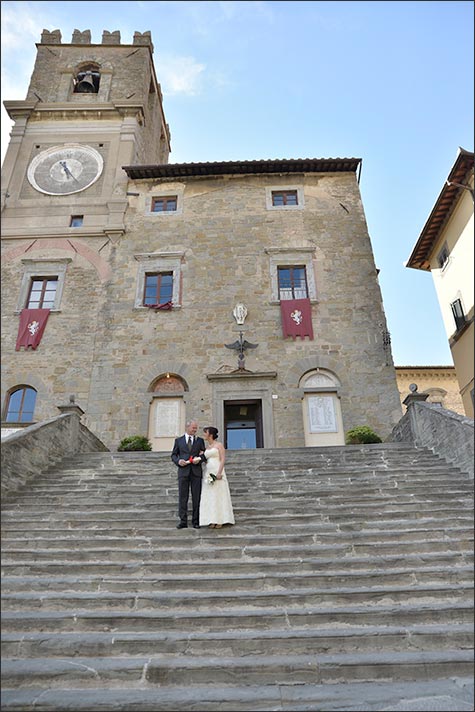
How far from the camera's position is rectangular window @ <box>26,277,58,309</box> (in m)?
15.7

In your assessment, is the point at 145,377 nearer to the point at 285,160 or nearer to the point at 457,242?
the point at 285,160

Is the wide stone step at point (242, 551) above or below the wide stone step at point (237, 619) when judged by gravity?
above

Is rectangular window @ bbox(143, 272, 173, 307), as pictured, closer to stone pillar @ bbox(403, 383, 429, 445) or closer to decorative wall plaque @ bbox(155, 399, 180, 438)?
decorative wall plaque @ bbox(155, 399, 180, 438)

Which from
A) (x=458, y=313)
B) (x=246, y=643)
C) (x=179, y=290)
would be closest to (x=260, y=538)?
(x=246, y=643)

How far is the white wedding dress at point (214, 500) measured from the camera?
5.81 meters

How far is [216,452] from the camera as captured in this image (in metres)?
6.07

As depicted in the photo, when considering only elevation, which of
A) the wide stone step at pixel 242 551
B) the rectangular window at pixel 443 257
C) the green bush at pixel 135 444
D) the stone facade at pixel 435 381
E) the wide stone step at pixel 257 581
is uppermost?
the rectangular window at pixel 443 257

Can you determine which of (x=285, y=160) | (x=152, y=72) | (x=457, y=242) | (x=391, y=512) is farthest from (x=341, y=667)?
(x=152, y=72)

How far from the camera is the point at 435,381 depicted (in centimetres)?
2412

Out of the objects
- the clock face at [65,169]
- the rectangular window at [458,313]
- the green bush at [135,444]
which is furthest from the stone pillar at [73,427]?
the rectangular window at [458,313]

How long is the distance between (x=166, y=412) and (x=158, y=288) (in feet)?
14.8

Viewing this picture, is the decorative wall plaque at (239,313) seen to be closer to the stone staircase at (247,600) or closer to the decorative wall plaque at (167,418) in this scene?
the decorative wall plaque at (167,418)

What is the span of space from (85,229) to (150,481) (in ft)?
38.2

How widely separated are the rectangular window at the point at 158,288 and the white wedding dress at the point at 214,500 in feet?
33.7
